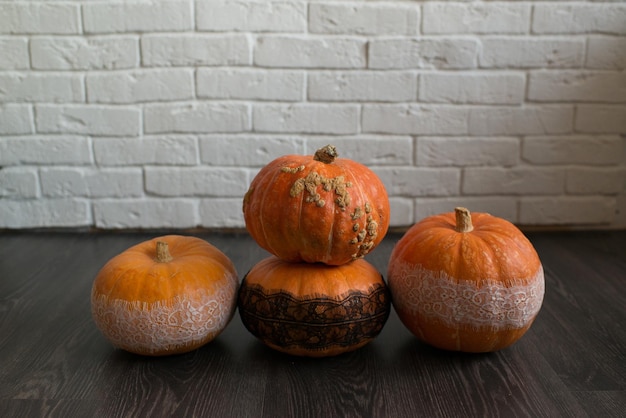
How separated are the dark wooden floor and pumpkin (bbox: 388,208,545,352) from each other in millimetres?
71

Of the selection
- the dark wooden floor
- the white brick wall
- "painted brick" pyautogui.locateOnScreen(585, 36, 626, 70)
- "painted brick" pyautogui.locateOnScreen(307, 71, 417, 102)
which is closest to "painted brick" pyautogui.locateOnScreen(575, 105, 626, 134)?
the white brick wall

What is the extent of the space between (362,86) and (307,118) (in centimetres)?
22

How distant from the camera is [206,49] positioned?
81.4 inches

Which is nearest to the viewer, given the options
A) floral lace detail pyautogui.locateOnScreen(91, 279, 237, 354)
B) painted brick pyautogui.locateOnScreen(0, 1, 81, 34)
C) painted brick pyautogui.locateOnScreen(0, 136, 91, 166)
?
floral lace detail pyautogui.locateOnScreen(91, 279, 237, 354)

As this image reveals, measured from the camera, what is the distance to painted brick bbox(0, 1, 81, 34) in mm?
2027

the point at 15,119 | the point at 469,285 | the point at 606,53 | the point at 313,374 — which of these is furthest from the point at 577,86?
the point at 15,119

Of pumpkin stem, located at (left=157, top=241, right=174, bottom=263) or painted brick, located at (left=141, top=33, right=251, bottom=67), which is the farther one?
painted brick, located at (left=141, top=33, right=251, bottom=67)

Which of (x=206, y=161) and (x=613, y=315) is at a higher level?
(x=206, y=161)

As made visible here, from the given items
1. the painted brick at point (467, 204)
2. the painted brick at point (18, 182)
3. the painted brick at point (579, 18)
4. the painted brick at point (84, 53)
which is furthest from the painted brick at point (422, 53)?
the painted brick at point (18, 182)

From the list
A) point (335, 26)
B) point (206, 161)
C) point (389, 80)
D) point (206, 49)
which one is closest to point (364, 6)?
point (335, 26)

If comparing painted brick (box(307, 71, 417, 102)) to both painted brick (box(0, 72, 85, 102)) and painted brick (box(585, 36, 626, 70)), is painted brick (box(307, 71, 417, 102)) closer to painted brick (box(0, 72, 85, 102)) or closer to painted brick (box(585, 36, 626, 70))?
painted brick (box(585, 36, 626, 70))

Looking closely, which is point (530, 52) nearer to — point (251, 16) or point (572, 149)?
point (572, 149)

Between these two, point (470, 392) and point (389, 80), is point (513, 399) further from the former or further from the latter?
point (389, 80)

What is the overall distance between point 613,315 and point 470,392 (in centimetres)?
57
